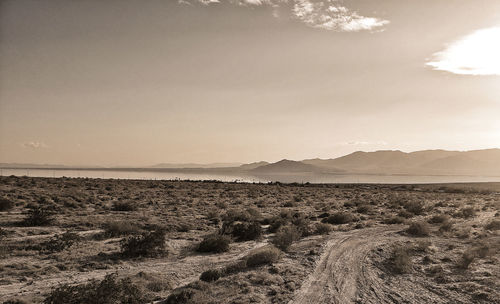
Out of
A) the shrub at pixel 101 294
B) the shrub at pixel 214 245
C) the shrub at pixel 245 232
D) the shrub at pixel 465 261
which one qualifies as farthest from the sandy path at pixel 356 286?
the shrub at pixel 101 294

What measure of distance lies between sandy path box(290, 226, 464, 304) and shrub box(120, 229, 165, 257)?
7056 millimetres

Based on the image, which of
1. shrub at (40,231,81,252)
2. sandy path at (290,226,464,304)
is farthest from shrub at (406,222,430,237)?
shrub at (40,231,81,252)

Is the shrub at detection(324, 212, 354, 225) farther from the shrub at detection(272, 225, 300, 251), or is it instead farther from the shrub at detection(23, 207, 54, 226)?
the shrub at detection(23, 207, 54, 226)

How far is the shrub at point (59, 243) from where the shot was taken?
47.2 ft

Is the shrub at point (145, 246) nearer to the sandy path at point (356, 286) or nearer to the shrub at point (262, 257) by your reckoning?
the shrub at point (262, 257)

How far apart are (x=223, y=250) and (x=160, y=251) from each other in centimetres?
293

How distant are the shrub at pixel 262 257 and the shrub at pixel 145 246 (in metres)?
4.23

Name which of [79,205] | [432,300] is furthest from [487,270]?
[79,205]

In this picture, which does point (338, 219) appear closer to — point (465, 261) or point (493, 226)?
point (493, 226)

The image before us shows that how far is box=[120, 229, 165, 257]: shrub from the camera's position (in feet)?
46.9

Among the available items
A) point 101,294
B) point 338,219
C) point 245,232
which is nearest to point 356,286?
point 101,294

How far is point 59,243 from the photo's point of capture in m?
14.7

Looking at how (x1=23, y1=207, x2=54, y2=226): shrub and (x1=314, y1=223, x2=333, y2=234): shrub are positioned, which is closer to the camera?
(x1=23, y1=207, x2=54, y2=226): shrub

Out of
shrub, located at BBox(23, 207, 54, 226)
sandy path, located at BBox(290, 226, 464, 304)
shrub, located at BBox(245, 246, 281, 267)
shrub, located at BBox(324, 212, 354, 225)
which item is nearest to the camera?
sandy path, located at BBox(290, 226, 464, 304)
